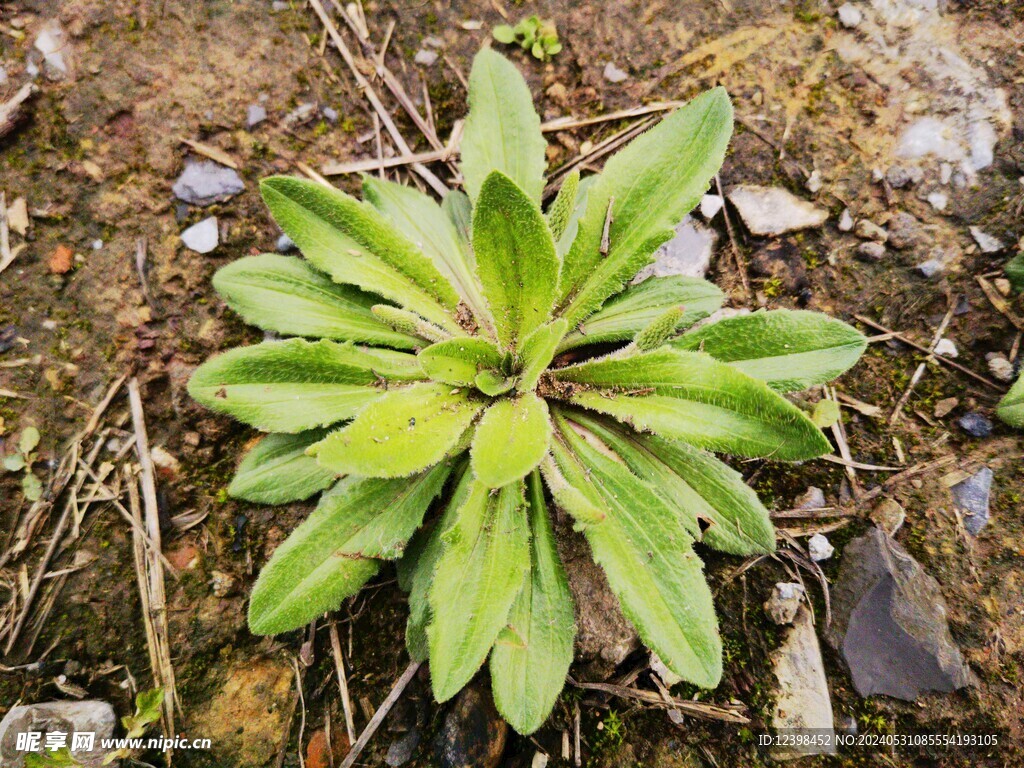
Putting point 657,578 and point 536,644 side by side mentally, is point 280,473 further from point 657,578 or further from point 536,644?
point 657,578

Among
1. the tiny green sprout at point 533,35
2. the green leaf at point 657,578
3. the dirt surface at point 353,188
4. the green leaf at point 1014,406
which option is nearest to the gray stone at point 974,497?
the dirt surface at point 353,188

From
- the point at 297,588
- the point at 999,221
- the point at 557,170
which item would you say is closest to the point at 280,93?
the point at 557,170

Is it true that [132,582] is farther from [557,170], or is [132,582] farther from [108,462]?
[557,170]

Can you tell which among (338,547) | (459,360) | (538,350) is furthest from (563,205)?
(338,547)

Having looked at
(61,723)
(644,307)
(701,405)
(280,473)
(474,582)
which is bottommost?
(61,723)

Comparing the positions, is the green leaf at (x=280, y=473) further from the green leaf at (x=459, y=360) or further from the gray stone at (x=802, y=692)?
the gray stone at (x=802, y=692)

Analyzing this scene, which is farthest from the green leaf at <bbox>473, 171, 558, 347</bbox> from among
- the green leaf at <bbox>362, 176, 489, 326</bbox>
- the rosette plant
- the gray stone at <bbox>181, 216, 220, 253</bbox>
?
the gray stone at <bbox>181, 216, 220, 253</bbox>
